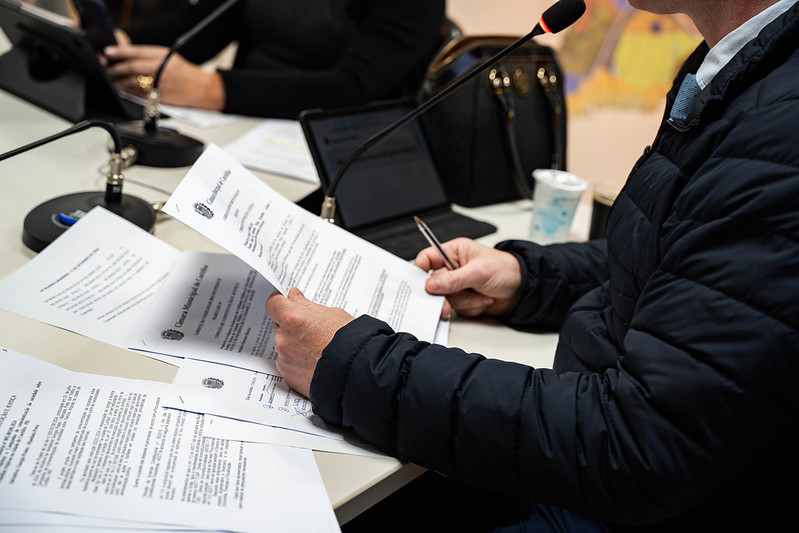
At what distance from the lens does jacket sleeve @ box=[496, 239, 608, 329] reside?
97 cm

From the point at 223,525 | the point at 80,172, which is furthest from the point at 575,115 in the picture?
the point at 223,525

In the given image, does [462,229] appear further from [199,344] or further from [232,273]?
A: [199,344]

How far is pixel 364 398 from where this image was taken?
661 mm

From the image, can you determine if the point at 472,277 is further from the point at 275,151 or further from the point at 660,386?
the point at 275,151

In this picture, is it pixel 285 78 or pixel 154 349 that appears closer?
pixel 154 349

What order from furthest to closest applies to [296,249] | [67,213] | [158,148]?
[158,148] < [67,213] < [296,249]

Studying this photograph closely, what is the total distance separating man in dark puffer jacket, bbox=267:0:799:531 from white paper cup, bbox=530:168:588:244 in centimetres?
42

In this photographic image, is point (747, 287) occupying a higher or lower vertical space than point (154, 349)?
higher

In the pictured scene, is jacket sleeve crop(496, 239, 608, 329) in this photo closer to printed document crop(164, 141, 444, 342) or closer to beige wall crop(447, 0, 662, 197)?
printed document crop(164, 141, 444, 342)

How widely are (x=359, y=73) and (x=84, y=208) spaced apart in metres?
0.91

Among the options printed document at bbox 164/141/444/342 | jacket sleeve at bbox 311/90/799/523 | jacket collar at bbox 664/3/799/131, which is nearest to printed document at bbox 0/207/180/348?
printed document at bbox 164/141/444/342

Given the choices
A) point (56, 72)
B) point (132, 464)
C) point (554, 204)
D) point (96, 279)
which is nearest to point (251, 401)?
point (132, 464)

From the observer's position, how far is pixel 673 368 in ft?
1.91

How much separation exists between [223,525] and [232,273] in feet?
1.32
